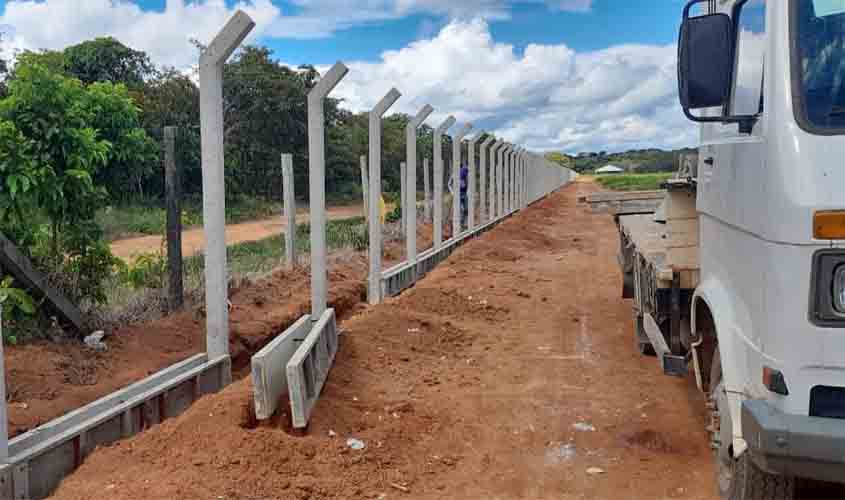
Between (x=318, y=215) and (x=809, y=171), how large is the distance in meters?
5.16

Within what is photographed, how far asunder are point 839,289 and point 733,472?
1.18 m

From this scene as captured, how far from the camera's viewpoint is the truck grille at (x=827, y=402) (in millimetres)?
2894

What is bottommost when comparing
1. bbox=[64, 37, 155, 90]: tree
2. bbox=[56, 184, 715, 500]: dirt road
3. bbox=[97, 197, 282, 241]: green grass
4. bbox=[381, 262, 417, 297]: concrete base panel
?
bbox=[56, 184, 715, 500]: dirt road

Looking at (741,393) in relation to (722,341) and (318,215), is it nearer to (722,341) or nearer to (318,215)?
(722,341)

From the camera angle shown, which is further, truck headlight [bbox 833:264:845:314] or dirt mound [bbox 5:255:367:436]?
dirt mound [bbox 5:255:367:436]

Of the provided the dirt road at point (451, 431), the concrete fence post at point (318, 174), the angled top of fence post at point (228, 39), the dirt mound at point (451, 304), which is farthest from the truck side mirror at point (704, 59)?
the dirt mound at point (451, 304)

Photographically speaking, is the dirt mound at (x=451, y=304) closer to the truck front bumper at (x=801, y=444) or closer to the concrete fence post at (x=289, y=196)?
the concrete fence post at (x=289, y=196)

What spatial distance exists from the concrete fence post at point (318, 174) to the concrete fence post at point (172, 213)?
137cm

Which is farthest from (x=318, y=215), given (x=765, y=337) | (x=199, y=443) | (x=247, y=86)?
(x=247, y=86)

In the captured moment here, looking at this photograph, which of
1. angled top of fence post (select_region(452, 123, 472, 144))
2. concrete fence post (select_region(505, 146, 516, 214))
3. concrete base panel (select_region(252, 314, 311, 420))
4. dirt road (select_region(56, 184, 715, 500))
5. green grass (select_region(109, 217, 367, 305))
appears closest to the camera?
dirt road (select_region(56, 184, 715, 500))

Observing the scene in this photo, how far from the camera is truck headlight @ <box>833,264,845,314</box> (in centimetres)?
283

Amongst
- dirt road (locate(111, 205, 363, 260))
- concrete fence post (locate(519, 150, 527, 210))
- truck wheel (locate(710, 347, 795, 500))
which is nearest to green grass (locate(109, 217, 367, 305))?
dirt road (locate(111, 205, 363, 260))

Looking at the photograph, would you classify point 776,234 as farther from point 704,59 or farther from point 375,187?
point 375,187

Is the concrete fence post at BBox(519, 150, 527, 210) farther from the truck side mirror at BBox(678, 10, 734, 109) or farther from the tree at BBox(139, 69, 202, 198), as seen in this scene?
the truck side mirror at BBox(678, 10, 734, 109)
